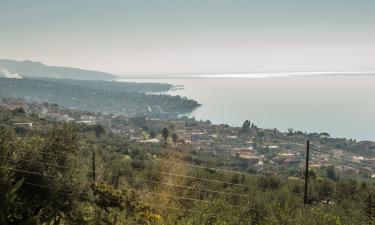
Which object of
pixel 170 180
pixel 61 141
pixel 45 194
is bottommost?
pixel 170 180

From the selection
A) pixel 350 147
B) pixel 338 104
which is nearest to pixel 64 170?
pixel 350 147

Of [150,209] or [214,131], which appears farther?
[214,131]

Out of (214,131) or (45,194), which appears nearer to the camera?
(45,194)

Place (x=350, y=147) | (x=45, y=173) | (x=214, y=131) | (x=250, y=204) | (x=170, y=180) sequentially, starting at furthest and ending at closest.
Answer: (x=214, y=131) < (x=350, y=147) < (x=170, y=180) < (x=250, y=204) < (x=45, y=173)

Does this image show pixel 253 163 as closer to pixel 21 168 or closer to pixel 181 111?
pixel 21 168

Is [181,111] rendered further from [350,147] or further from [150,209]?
[150,209]

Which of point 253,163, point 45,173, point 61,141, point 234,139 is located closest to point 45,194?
point 45,173

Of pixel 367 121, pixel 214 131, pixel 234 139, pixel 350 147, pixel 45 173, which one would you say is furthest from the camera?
pixel 367 121

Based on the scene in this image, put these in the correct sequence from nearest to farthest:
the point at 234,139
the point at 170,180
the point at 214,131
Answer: the point at 170,180 → the point at 234,139 → the point at 214,131

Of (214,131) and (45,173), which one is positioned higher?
(45,173)
